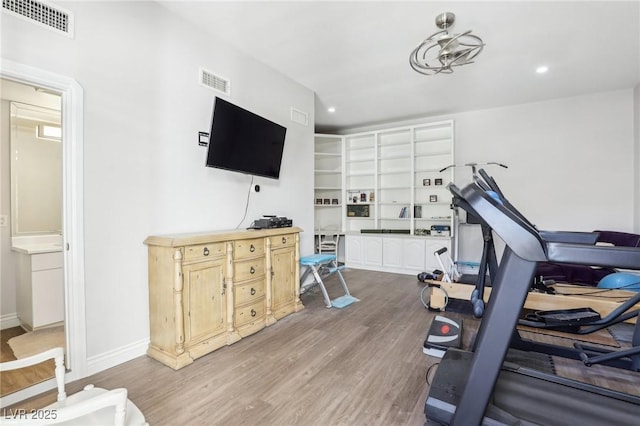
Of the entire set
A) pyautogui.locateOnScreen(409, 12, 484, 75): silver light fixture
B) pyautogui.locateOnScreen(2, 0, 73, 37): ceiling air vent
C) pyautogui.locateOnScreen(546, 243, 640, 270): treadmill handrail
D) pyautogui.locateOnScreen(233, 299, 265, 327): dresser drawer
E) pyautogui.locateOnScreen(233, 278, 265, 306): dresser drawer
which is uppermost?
pyautogui.locateOnScreen(409, 12, 484, 75): silver light fixture

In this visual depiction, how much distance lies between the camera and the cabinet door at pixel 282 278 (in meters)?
3.13

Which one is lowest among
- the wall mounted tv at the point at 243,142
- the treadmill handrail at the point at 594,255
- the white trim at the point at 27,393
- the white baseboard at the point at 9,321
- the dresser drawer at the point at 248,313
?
the white trim at the point at 27,393

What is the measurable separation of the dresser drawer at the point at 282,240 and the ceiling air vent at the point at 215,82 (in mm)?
1636

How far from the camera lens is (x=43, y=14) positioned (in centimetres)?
188

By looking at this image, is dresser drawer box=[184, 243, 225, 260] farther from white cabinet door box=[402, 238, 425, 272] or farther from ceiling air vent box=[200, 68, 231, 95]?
white cabinet door box=[402, 238, 425, 272]

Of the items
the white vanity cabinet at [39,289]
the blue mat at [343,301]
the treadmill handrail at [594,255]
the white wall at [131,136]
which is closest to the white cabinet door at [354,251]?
the blue mat at [343,301]

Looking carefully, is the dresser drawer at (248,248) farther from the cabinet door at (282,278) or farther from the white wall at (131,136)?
the white wall at (131,136)

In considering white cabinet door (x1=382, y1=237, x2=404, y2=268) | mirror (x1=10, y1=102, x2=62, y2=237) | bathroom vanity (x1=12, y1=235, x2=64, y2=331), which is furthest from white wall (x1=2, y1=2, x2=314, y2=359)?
white cabinet door (x1=382, y1=237, x2=404, y2=268)

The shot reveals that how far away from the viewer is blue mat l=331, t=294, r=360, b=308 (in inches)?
139

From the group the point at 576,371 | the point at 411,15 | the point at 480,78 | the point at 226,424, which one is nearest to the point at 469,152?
the point at 480,78

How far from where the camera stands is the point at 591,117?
→ 445 cm

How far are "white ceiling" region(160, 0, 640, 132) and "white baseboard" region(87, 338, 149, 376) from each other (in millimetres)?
2863

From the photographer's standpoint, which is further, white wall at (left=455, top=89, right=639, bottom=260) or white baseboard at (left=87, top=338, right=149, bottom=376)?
white wall at (left=455, top=89, right=639, bottom=260)

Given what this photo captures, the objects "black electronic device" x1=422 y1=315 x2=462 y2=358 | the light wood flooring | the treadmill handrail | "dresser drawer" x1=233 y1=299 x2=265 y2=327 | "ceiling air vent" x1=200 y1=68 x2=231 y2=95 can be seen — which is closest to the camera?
the treadmill handrail
